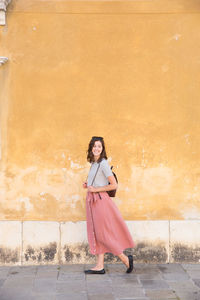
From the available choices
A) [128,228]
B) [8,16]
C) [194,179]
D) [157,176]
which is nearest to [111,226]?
[128,228]

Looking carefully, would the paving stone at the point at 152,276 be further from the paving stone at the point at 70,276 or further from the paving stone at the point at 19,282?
the paving stone at the point at 19,282

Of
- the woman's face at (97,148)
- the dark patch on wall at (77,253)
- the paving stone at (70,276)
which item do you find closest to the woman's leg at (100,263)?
the paving stone at (70,276)

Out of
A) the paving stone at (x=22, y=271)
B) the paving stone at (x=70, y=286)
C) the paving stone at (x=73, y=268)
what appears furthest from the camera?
the paving stone at (x=73, y=268)

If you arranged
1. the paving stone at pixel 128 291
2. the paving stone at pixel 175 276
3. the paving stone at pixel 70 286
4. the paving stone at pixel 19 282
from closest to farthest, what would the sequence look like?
the paving stone at pixel 128 291
the paving stone at pixel 70 286
the paving stone at pixel 19 282
the paving stone at pixel 175 276

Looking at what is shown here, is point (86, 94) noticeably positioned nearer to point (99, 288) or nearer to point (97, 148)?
point (97, 148)

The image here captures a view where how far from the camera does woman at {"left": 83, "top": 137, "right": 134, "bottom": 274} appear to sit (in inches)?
193

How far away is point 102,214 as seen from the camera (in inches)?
194

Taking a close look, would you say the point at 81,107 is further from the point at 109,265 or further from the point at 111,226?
the point at 109,265

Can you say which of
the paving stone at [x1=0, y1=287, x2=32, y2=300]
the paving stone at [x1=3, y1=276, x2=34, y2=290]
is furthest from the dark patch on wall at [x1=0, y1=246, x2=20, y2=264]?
the paving stone at [x1=0, y1=287, x2=32, y2=300]

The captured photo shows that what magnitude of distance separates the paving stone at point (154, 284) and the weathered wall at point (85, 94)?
0.98m

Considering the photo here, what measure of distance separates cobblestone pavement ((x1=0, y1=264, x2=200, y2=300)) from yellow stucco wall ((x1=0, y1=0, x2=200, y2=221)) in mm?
709

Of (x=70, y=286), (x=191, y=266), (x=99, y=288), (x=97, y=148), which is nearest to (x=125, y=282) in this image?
(x=99, y=288)

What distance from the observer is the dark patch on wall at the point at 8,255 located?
5441 millimetres

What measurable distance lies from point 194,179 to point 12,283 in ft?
9.12
